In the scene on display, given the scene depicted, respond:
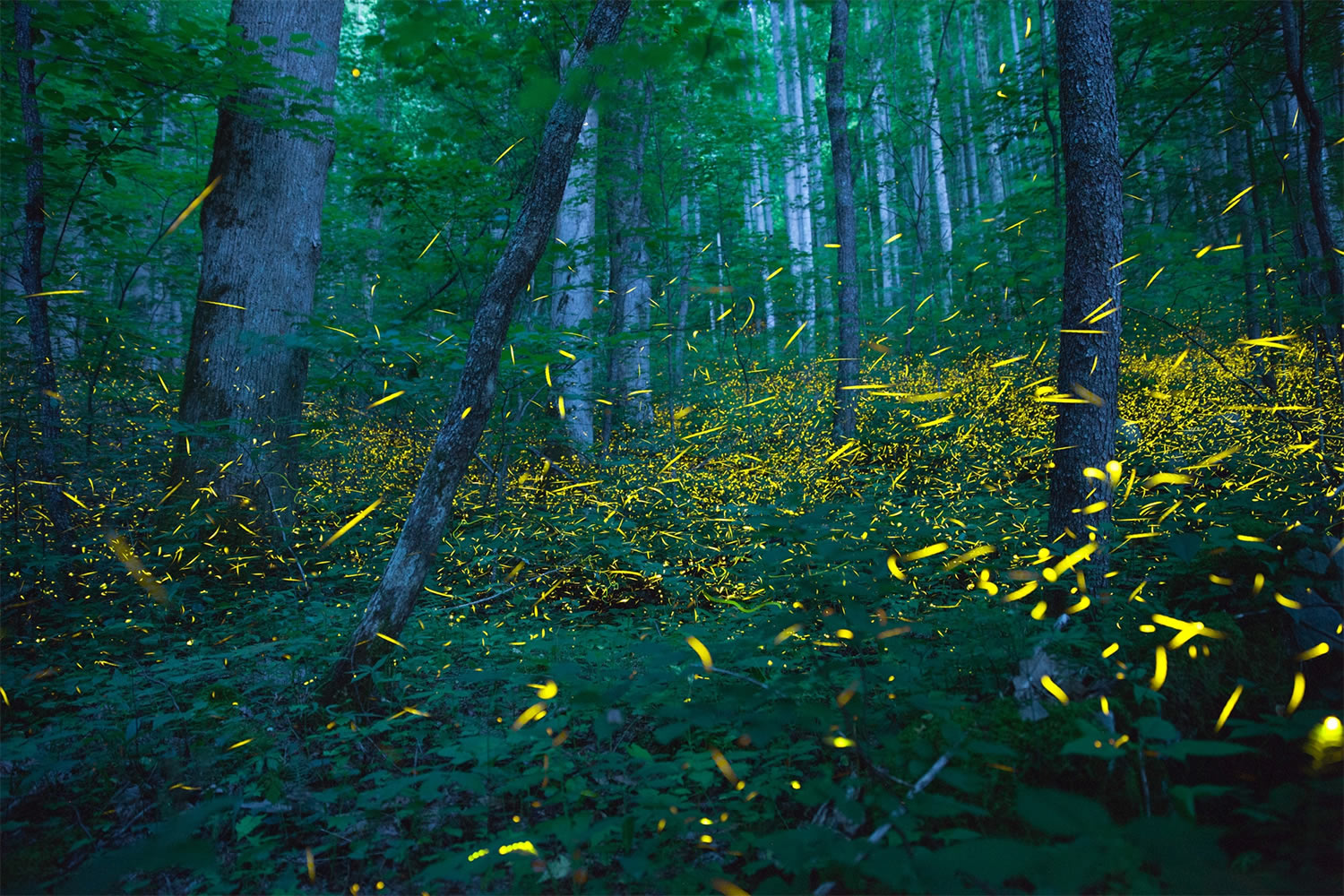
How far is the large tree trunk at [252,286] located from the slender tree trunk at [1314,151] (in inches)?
281

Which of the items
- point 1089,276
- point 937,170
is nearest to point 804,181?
point 937,170

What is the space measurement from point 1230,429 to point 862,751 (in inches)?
228

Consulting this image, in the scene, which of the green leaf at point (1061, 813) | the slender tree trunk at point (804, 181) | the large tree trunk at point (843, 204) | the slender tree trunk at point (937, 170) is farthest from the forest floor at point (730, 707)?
the slender tree trunk at point (937, 170)

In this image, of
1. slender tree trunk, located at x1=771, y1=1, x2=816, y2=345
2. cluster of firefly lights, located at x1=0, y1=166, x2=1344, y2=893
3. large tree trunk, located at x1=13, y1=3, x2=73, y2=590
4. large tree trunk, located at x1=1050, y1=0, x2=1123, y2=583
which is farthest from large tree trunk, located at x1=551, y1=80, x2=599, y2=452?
large tree trunk, located at x1=1050, y1=0, x2=1123, y2=583

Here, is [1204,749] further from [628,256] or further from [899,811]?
[628,256]

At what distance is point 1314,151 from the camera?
3896mm

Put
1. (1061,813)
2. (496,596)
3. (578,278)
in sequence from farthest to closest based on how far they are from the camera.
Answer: (578,278), (496,596), (1061,813)

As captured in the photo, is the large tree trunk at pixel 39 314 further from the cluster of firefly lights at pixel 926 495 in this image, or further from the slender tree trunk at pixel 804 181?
the slender tree trunk at pixel 804 181

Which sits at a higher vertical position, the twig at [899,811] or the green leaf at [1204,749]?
the green leaf at [1204,749]

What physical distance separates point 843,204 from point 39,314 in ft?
29.6

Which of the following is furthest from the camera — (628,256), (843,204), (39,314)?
(843,204)

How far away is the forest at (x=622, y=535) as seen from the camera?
2.15m

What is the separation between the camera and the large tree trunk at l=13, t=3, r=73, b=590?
14.8ft

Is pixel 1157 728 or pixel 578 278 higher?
pixel 578 278
